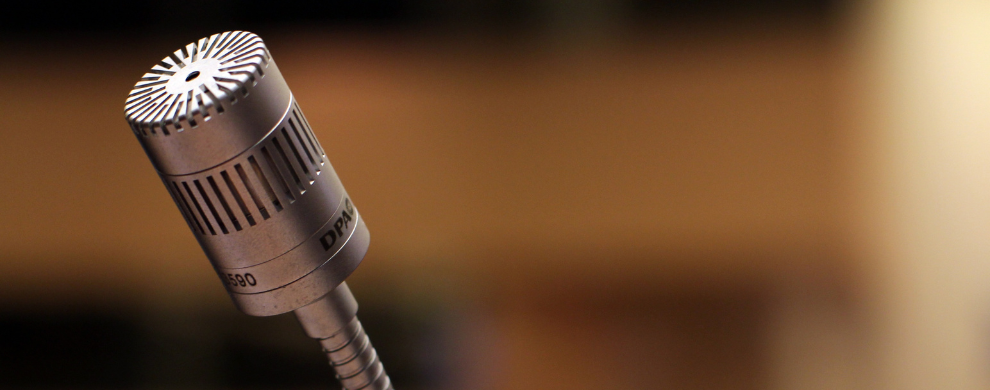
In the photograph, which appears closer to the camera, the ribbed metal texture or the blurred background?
the ribbed metal texture

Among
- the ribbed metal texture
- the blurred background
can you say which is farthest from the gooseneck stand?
the blurred background

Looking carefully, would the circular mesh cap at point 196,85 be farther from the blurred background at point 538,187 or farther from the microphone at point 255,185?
the blurred background at point 538,187

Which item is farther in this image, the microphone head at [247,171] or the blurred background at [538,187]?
the blurred background at [538,187]

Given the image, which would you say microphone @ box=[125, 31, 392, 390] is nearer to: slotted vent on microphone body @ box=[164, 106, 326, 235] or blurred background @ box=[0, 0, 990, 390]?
slotted vent on microphone body @ box=[164, 106, 326, 235]

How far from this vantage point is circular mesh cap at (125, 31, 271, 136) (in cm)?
22

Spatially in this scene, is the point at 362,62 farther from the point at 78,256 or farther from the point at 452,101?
the point at 78,256

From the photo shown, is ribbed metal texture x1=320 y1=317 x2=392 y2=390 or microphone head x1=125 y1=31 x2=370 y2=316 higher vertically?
microphone head x1=125 y1=31 x2=370 y2=316

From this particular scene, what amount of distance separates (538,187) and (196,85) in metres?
0.74

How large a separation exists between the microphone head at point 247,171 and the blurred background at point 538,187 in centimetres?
65

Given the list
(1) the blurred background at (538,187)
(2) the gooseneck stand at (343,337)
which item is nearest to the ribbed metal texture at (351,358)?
(2) the gooseneck stand at (343,337)

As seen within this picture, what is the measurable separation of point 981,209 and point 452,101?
0.67m

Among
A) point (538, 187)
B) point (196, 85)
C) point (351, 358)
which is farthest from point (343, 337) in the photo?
point (538, 187)

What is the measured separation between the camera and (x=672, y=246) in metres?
0.93

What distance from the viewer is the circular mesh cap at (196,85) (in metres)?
0.22
